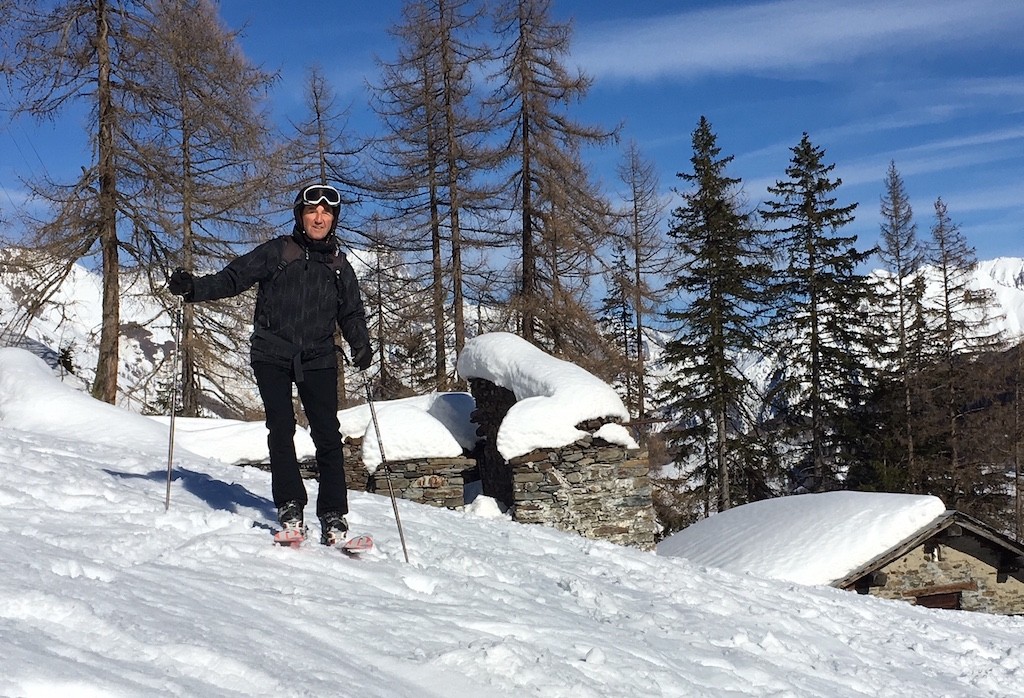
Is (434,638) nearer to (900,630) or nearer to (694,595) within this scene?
(694,595)

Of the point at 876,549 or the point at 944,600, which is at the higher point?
the point at 876,549

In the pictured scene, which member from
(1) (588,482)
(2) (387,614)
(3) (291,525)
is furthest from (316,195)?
(1) (588,482)

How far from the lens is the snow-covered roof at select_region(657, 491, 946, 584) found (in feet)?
45.2

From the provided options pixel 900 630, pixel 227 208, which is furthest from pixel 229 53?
pixel 900 630

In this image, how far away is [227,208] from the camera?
1839cm

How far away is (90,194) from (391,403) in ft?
24.1

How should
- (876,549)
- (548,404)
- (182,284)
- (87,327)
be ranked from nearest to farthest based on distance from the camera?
(182,284) → (548,404) → (876,549) → (87,327)

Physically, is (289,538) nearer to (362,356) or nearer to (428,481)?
(362,356)

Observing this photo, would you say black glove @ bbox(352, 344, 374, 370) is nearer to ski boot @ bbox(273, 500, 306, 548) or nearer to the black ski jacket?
the black ski jacket

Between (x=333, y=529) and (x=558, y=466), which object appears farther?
(x=558, y=466)

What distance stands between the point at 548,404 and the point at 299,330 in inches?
289

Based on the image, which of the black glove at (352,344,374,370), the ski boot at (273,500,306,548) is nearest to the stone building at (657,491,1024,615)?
the black glove at (352,344,374,370)

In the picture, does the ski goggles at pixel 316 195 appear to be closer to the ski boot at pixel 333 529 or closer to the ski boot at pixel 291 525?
the ski boot at pixel 291 525

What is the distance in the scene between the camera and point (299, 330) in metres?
4.98
